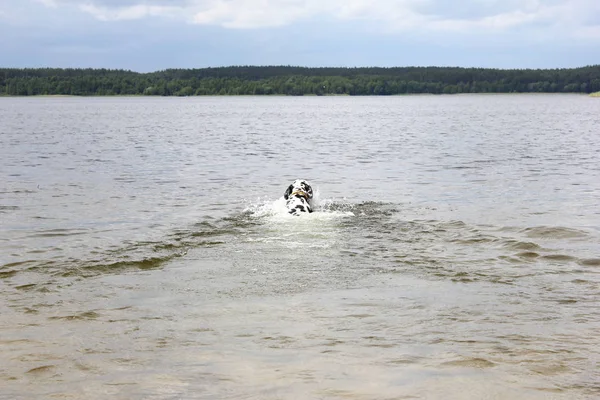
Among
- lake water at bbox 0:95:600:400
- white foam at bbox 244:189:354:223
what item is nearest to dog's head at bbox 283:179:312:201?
white foam at bbox 244:189:354:223

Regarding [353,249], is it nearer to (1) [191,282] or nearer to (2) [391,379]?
(1) [191,282]

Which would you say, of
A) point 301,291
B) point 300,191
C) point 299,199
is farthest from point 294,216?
point 301,291

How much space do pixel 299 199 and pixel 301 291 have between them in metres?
6.21

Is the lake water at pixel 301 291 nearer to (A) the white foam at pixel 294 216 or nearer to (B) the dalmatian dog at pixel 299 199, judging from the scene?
(A) the white foam at pixel 294 216

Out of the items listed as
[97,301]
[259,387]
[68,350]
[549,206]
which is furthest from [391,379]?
[549,206]

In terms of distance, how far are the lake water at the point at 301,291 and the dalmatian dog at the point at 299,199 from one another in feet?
1.00

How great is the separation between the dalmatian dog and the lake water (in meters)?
0.30

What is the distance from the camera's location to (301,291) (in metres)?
8.64

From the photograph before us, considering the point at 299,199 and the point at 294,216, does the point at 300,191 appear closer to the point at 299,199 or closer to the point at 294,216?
the point at 299,199

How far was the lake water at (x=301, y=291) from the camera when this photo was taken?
18.9ft

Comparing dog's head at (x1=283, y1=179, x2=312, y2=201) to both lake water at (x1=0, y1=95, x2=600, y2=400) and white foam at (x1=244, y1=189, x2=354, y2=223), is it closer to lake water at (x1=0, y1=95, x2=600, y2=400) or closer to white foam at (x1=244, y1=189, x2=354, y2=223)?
white foam at (x1=244, y1=189, x2=354, y2=223)

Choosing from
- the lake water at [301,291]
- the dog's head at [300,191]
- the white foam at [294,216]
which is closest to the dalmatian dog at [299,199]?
the dog's head at [300,191]

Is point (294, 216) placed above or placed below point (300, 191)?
below

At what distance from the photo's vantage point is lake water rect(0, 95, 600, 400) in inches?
227
